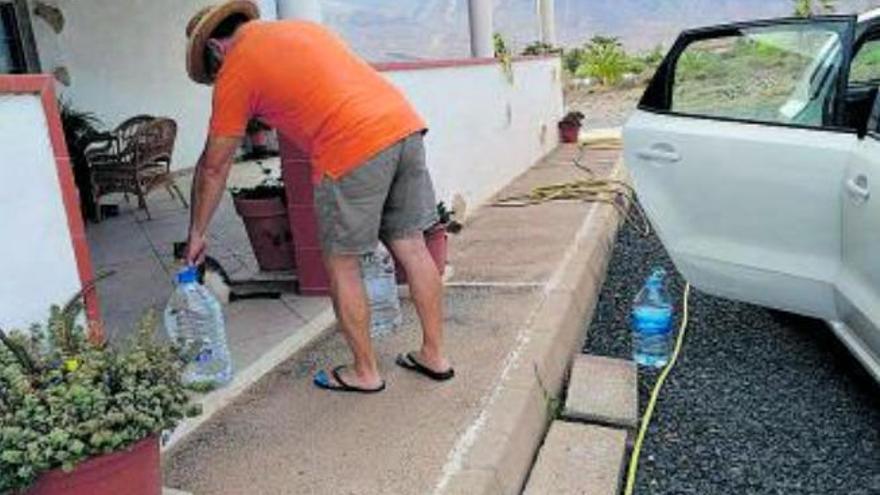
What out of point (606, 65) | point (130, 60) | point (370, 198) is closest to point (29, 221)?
point (370, 198)

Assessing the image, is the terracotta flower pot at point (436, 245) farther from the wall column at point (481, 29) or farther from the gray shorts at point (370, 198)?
the wall column at point (481, 29)

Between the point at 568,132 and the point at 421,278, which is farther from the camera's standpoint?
the point at 568,132

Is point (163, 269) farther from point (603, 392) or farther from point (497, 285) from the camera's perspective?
point (603, 392)

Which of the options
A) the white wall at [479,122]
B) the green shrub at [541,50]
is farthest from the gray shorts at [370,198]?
the green shrub at [541,50]

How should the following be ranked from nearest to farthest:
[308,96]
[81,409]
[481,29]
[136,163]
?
[81,409], [308,96], [136,163], [481,29]

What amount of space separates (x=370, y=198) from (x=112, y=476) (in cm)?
132

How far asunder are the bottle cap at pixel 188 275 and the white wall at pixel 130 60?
6307 millimetres

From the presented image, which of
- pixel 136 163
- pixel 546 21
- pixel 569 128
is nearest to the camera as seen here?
pixel 136 163

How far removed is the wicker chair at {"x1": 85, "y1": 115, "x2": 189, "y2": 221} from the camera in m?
7.09

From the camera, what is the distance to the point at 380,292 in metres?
4.04

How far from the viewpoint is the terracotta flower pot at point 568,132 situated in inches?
442

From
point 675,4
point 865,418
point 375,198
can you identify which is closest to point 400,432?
point 375,198

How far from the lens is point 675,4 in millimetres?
62719

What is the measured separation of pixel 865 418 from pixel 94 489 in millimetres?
2794
